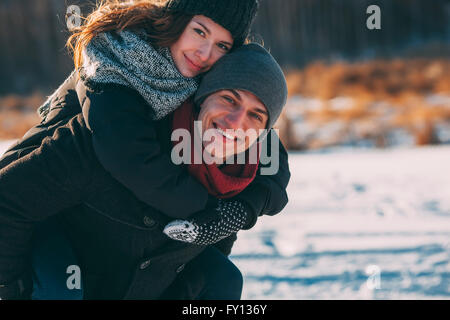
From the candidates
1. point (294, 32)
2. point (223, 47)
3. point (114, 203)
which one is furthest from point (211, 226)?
point (294, 32)

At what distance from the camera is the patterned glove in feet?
5.30

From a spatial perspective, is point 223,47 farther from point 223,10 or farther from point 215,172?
point 215,172

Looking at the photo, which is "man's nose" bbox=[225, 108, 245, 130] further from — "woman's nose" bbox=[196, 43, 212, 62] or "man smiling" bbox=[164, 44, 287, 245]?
"woman's nose" bbox=[196, 43, 212, 62]

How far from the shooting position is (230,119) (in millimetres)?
1681

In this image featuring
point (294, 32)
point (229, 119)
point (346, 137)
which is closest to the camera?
point (229, 119)

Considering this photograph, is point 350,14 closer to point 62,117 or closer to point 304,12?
point 304,12

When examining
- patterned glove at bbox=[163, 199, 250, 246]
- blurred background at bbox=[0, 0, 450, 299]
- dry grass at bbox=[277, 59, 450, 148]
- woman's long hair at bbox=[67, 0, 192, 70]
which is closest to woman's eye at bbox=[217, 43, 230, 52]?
woman's long hair at bbox=[67, 0, 192, 70]

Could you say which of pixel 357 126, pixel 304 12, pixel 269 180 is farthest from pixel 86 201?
pixel 304 12

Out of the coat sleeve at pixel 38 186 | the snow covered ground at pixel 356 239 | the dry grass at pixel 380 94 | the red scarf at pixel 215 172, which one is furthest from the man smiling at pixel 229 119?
the dry grass at pixel 380 94

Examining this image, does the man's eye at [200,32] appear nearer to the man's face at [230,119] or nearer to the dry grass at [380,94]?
the man's face at [230,119]

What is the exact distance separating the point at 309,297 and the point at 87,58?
1.71 m

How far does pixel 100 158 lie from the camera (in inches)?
58.1

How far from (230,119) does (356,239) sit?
1.99 metres

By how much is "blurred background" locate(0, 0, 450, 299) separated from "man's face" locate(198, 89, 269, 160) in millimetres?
852
